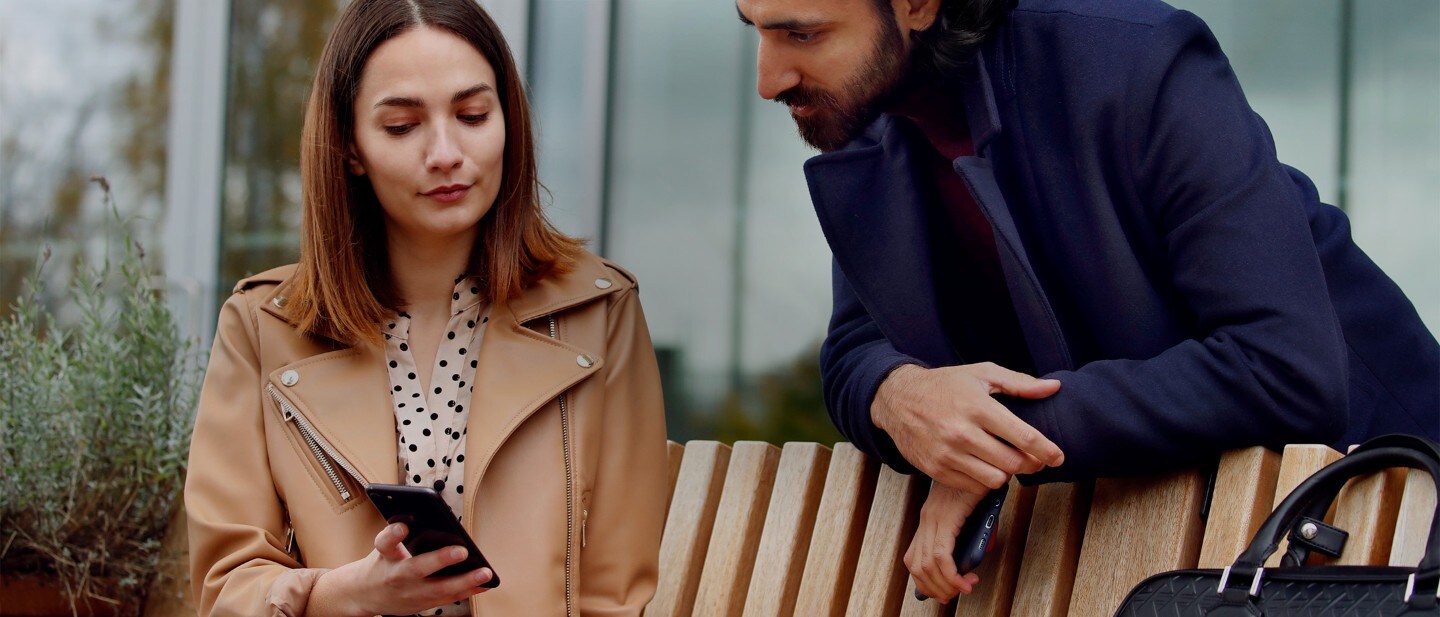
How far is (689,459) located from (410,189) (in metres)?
0.93

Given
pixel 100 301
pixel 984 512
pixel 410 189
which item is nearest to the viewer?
pixel 984 512

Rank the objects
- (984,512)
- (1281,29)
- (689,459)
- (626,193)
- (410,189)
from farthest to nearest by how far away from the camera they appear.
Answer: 1. (626,193)
2. (1281,29)
3. (689,459)
4. (410,189)
5. (984,512)

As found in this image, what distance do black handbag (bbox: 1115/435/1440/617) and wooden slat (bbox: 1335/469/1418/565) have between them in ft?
0.07

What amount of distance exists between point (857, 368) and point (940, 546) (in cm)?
33

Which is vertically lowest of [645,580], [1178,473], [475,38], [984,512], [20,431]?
[20,431]

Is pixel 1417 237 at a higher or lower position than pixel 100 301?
higher

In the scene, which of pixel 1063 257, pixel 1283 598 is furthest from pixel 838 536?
pixel 1283 598

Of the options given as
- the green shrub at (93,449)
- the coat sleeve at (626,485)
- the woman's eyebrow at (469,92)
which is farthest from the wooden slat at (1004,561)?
the green shrub at (93,449)

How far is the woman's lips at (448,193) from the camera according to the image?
7.88ft

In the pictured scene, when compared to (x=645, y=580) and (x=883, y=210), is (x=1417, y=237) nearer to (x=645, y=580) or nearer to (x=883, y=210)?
(x=883, y=210)

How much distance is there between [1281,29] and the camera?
3357mm

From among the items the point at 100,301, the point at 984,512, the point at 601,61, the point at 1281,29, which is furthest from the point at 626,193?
the point at 984,512

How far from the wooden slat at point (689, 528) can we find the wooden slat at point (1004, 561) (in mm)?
709

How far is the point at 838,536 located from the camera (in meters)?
2.59
